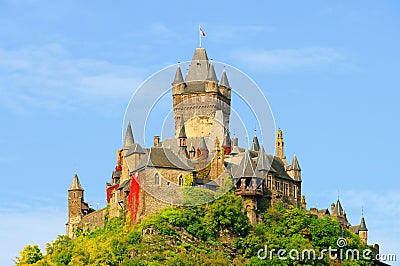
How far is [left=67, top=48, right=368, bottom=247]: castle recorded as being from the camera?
411 ft

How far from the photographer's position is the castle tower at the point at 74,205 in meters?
140

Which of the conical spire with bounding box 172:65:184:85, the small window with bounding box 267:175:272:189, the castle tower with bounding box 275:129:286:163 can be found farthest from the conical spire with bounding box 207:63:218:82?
the small window with bounding box 267:175:272:189

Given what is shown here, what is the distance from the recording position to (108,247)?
123 metres

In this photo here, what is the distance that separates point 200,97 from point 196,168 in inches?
649

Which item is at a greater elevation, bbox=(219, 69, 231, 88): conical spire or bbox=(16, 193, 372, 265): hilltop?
bbox=(219, 69, 231, 88): conical spire

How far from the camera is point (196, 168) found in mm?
128250

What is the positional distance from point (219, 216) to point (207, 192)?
2.67m

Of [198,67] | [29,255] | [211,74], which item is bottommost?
[29,255]

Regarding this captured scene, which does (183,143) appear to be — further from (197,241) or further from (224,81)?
(224,81)

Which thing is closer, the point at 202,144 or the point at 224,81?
the point at 202,144

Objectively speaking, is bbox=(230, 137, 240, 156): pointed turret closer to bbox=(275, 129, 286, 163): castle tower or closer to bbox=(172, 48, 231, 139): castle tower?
bbox=(172, 48, 231, 139): castle tower

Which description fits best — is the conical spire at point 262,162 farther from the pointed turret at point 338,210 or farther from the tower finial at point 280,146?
the pointed turret at point 338,210

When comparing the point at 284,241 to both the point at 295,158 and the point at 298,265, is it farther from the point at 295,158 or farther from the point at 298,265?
the point at 295,158

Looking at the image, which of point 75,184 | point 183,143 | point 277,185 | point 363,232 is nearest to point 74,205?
point 75,184
